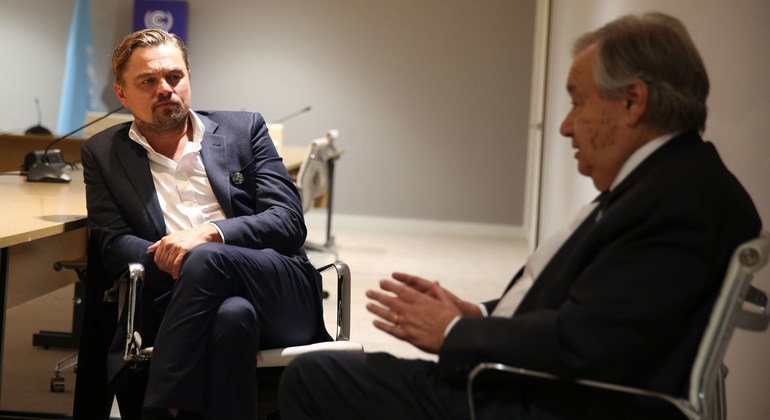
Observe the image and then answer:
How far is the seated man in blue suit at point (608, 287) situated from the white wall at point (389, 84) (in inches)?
312

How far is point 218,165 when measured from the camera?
2.85 m

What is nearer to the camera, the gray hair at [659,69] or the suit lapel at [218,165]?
the gray hair at [659,69]

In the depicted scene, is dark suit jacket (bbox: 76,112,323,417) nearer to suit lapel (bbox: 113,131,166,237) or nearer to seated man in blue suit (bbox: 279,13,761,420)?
suit lapel (bbox: 113,131,166,237)

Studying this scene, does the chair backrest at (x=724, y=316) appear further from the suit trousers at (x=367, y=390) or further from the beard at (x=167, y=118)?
the beard at (x=167, y=118)

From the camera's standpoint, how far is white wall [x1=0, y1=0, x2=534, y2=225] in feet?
31.8

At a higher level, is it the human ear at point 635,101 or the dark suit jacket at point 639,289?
the human ear at point 635,101

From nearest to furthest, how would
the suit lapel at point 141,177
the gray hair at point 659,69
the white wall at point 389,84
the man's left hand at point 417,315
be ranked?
the gray hair at point 659,69 < the man's left hand at point 417,315 < the suit lapel at point 141,177 < the white wall at point 389,84

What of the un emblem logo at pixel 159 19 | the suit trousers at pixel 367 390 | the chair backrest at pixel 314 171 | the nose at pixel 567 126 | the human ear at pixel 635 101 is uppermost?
the un emblem logo at pixel 159 19

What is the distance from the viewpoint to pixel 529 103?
970cm

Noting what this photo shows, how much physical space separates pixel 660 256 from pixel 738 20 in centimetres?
119

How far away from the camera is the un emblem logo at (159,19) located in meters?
9.91

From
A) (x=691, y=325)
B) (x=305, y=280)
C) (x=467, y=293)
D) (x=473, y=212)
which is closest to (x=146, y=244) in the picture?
(x=305, y=280)

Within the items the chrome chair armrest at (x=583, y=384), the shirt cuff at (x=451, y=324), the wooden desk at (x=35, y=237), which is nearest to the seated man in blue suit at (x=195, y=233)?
the wooden desk at (x=35, y=237)

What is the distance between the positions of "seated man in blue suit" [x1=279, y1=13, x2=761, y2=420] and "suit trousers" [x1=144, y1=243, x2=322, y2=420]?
576mm
